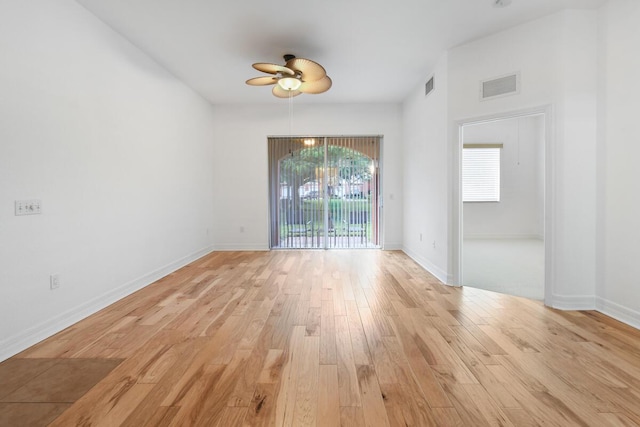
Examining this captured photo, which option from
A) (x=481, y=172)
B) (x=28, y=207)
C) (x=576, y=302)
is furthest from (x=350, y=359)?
(x=481, y=172)

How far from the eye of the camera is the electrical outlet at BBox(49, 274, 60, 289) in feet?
8.05

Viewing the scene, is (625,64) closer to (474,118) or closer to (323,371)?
(474,118)

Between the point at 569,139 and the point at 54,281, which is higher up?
the point at 569,139

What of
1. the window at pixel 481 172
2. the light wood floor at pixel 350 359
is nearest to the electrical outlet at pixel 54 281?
the light wood floor at pixel 350 359

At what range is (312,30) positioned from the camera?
325 cm

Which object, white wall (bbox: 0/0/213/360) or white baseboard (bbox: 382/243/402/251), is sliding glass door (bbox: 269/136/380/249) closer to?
white baseboard (bbox: 382/243/402/251)

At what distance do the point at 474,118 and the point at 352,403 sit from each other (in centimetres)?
330

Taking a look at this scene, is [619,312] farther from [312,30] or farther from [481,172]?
[481,172]

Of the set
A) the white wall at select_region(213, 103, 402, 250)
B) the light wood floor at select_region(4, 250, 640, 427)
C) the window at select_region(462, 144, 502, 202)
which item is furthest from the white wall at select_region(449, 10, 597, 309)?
the window at select_region(462, 144, 502, 202)

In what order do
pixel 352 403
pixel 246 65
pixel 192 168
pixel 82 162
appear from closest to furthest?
pixel 352 403, pixel 82 162, pixel 246 65, pixel 192 168

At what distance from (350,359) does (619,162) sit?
3001 millimetres

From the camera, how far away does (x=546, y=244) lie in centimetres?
307

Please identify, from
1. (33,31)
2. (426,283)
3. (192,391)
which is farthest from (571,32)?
(33,31)

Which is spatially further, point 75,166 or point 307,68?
point 307,68
